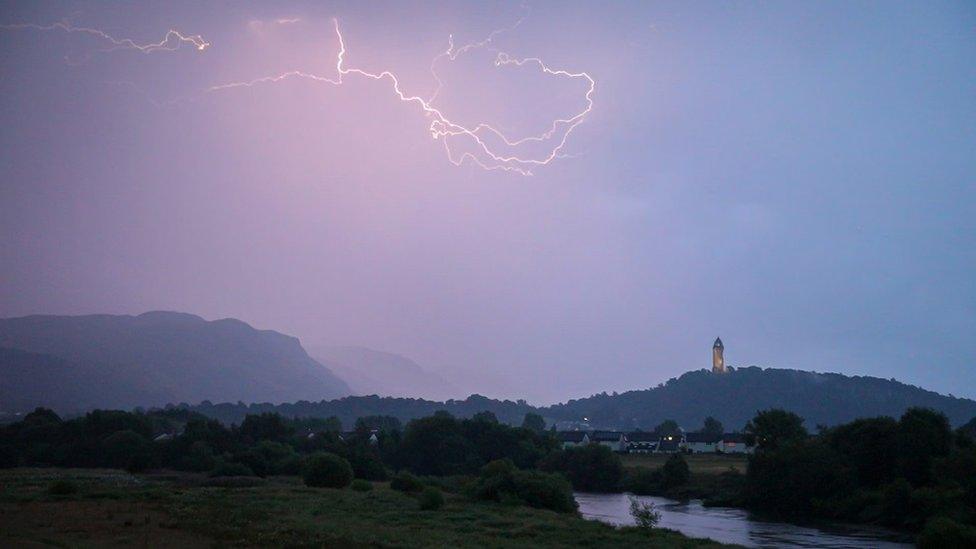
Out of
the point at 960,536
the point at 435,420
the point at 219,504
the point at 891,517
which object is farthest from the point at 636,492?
the point at 219,504

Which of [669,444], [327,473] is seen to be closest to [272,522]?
[327,473]

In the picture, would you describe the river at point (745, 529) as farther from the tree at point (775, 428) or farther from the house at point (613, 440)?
the house at point (613, 440)

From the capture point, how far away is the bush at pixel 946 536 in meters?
33.2

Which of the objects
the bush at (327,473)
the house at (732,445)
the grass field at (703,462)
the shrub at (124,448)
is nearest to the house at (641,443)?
the grass field at (703,462)

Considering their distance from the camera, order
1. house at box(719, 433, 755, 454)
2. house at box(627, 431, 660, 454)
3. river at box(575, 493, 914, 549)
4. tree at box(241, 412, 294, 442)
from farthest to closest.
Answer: house at box(627, 431, 660, 454) → house at box(719, 433, 755, 454) → tree at box(241, 412, 294, 442) → river at box(575, 493, 914, 549)

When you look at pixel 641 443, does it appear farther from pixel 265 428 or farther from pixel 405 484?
pixel 405 484

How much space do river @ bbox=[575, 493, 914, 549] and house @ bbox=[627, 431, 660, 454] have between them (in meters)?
51.1

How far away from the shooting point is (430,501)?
36.6 meters

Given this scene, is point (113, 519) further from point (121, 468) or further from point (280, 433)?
point (280, 433)

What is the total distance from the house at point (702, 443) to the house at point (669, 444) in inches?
37.8

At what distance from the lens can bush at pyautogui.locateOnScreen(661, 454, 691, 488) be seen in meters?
69.9

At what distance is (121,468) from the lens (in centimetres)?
6706

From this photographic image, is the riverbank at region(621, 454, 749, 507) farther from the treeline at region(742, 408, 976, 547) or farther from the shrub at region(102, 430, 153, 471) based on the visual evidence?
the shrub at region(102, 430, 153, 471)

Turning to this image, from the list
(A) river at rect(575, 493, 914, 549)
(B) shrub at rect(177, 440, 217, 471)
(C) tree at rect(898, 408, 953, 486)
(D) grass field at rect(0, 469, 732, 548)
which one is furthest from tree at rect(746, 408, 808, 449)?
(B) shrub at rect(177, 440, 217, 471)
